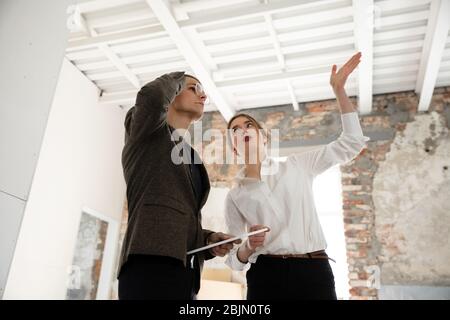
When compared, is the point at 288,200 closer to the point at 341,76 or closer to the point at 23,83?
the point at 341,76

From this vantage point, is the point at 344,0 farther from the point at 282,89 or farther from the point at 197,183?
the point at 197,183

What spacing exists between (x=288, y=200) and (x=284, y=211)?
46 mm

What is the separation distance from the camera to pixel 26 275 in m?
4.01

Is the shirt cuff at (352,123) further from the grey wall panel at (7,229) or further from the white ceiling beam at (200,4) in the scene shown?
the white ceiling beam at (200,4)

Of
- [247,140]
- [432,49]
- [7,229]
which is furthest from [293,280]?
[432,49]

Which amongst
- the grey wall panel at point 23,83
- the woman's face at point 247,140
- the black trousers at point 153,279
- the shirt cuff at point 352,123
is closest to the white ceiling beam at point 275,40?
the woman's face at point 247,140

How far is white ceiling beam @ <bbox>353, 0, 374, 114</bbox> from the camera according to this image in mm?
3475

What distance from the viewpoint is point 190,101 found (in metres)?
1.43

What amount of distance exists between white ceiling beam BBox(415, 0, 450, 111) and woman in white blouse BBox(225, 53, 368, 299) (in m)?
2.75

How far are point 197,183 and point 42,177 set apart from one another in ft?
11.9

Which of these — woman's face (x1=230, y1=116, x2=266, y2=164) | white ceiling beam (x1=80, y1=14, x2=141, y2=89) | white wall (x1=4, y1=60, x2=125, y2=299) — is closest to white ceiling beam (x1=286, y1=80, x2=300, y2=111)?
white ceiling beam (x1=80, y1=14, x2=141, y2=89)

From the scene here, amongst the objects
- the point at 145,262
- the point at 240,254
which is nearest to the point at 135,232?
the point at 145,262

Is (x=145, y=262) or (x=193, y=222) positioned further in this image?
(x=193, y=222)

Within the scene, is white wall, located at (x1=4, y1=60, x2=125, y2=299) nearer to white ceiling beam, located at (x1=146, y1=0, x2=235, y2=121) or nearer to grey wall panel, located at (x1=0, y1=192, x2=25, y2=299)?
white ceiling beam, located at (x1=146, y1=0, x2=235, y2=121)
